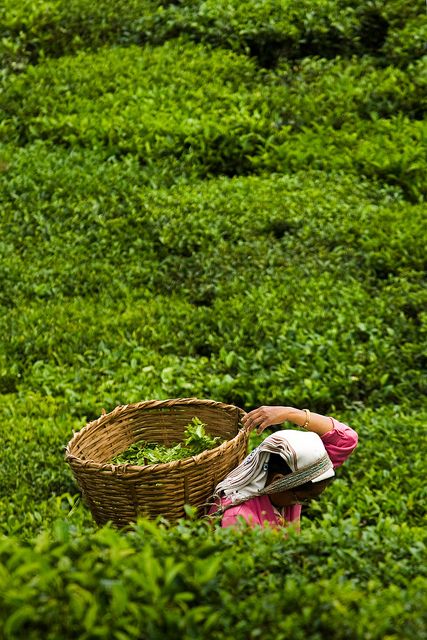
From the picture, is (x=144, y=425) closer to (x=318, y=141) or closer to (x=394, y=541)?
(x=394, y=541)

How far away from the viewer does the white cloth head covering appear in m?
3.66

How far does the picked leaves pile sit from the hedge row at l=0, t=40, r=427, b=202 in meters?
5.17

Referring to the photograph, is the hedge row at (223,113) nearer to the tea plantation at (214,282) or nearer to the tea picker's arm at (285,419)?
the tea plantation at (214,282)

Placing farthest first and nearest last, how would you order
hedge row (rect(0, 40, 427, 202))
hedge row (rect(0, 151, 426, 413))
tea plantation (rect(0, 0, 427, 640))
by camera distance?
hedge row (rect(0, 40, 427, 202)) → hedge row (rect(0, 151, 426, 413)) → tea plantation (rect(0, 0, 427, 640))

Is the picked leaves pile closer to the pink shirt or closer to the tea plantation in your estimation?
the pink shirt

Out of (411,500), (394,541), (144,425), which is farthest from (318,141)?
(394,541)

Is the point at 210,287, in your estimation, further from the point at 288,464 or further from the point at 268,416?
the point at 288,464

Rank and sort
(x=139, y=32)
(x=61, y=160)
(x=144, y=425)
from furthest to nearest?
(x=139, y=32) < (x=61, y=160) < (x=144, y=425)

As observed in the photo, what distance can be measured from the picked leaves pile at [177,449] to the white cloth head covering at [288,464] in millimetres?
387

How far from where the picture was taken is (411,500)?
5.11 meters

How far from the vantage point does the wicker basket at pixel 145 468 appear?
3629mm

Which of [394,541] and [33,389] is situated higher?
[394,541]

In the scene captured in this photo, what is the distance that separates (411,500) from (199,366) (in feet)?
6.67

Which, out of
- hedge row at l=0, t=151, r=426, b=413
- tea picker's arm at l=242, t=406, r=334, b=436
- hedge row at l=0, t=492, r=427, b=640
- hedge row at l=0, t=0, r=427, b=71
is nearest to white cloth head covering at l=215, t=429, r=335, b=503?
tea picker's arm at l=242, t=406, r=334, b=436
